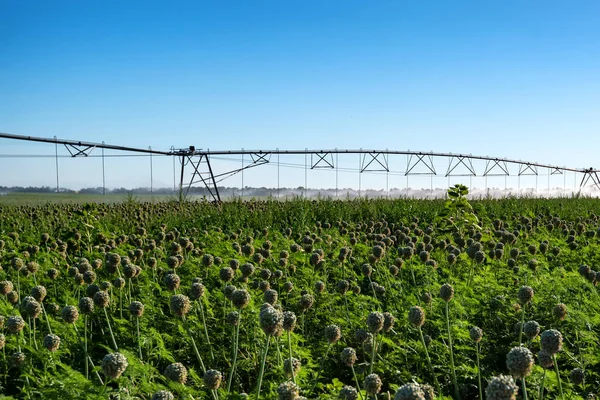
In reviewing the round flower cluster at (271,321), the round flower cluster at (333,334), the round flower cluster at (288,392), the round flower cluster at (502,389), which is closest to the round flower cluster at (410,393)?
the round flower cluster at (502,389)

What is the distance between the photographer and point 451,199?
9328mm

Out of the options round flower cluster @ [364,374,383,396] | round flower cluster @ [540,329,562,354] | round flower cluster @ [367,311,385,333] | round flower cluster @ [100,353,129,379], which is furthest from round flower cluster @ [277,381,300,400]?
round flower cluster @ [540,329,562,354]

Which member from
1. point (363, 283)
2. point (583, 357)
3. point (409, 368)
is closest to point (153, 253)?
point (363, 283)

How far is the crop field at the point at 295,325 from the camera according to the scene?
2.77 meters

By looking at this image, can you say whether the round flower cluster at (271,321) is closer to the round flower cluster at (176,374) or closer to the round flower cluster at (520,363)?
the round flower cluster at (176,374)

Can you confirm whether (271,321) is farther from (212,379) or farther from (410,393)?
(410,393)

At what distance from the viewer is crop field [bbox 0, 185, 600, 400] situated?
109 inches

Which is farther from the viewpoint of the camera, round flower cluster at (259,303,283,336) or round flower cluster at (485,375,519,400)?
round flower cluster at (259,303,283,336)

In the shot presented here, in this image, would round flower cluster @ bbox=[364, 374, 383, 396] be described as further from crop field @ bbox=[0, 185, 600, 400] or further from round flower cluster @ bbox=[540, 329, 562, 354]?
round flower cluster @ bbox=[540, 329, 562, 354]

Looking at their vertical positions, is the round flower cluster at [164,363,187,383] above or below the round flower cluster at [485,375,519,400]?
below

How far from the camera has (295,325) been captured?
12.6ft

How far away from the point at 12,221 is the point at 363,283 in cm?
738

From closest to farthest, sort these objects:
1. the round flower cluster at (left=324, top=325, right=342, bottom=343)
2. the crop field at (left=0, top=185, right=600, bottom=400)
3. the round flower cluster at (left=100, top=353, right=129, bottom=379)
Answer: the round flower cluster at (left=100, top=353, right=129, bottom=379), the crop field at (left=0, top=185, right=600, bottom=400), the round flower cluster at (left=324, top=325, right=342, bottom=343)

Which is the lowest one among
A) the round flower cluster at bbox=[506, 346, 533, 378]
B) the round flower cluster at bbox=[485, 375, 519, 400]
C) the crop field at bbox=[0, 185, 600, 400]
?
the crop field at bbox=[0, 185, 600, 400]
